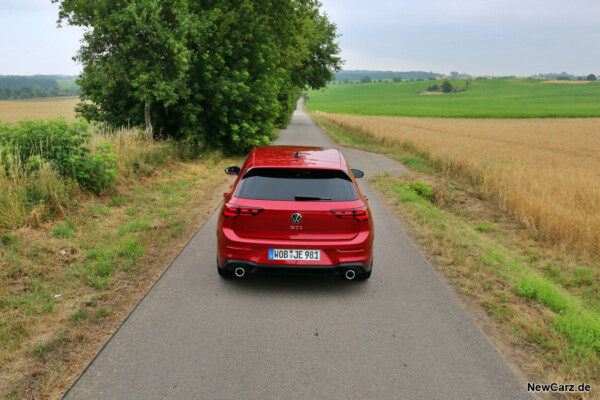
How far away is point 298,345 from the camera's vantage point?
3.64m

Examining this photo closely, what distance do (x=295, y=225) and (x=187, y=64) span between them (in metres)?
10.5

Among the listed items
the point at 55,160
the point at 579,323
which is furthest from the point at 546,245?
the point at 55,160

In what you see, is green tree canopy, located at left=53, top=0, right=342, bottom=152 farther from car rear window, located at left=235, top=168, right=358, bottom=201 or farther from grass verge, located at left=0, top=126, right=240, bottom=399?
car rear window, located at left=235, top=168, right=358, bottom=201

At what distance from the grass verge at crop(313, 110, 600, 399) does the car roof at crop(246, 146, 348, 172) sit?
2.11m

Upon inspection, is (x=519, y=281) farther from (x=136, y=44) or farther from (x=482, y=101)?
(x=482, y=101)

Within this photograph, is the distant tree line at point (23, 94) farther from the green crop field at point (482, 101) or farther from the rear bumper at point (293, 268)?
the rear bumper at point (293, 268)

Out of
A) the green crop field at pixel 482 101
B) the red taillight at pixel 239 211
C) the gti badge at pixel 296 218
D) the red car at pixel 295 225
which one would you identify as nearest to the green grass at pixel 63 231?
the red car at pixel 295 225

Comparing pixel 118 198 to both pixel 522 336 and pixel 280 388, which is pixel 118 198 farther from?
pixel 522 336

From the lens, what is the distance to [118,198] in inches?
329

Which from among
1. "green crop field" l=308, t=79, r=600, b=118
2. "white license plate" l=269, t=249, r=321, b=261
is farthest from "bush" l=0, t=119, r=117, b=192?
"green crop field" l=308, t=79, r=600, b=118

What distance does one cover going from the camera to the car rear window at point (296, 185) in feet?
15.2

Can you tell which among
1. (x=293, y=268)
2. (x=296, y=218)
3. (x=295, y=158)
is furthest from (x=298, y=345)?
(x=295, y=158)

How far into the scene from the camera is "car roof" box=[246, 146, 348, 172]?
4.86m

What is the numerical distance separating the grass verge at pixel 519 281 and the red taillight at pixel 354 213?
1520mm
